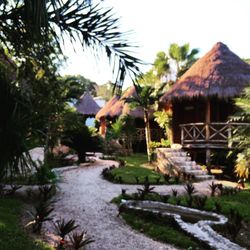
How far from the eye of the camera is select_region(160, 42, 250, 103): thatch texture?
578 inches

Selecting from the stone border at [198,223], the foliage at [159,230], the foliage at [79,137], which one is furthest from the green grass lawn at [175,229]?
the foliage at [79,137]

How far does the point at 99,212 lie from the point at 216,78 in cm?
963

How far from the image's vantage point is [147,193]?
342 inches

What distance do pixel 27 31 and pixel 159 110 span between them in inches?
678

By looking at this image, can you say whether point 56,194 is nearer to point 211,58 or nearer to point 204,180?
point 204,180

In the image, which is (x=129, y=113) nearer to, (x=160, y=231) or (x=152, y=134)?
(x=152, y=134)

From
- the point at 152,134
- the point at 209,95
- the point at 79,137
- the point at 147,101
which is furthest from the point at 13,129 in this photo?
the point at 152,134

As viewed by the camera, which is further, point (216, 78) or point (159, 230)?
point (216, 78)

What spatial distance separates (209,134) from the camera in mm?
14695

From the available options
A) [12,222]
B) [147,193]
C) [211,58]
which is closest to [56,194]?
[147,193]

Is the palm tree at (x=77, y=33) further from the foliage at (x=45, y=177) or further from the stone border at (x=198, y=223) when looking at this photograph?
the foliage at (x=45, y=177)

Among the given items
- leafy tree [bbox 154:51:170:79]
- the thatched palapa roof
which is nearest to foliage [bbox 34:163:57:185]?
leafy tree [bbox 154:51:170:79]

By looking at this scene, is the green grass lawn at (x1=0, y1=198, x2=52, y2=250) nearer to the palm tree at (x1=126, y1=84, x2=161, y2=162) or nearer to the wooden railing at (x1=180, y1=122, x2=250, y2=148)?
the wooden railing at (x1=180, y1=122, x2=250, y2=148)

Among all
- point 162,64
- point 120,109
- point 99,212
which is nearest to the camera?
point 99,212
